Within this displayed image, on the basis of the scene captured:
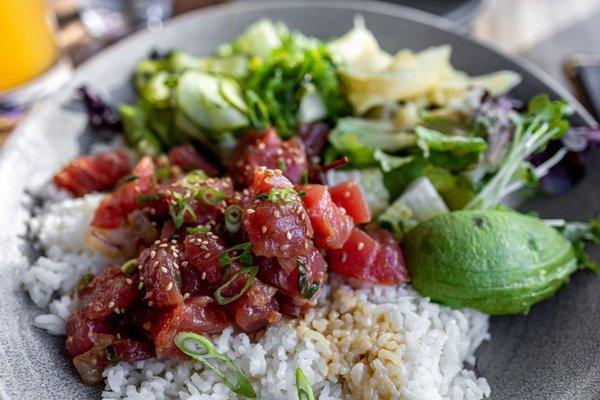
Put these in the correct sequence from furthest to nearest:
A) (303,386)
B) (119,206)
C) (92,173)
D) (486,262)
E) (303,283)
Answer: (92,173) → (119,206) → (486,262) → (303,283) → (303,386)

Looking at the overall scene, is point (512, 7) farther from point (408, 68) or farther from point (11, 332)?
point (11, 332)

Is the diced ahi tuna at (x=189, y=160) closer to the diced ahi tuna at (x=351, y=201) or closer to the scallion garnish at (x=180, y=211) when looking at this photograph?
the scallion garnish at (x=180, y=211)

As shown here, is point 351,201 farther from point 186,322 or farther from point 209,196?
point 186,322

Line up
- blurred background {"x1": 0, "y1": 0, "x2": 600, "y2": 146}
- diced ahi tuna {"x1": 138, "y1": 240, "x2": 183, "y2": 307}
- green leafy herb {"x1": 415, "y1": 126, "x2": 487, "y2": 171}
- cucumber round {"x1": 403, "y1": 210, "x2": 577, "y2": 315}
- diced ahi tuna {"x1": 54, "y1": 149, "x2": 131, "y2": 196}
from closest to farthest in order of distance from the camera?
1. diced ahi tuna {"x1": 138, "y1": 240, "x2": 183, "y2": 307}
2. cucumber round {"x1": 403, "y1": 210, "x2": 577, "y2": 315}
3. green leafy herb {"x1": 415, "y1": 126, "x2": 487, "y2": 171}
4. diced ahi tuna {"x1": 54, "y1": 149, "x2": 131, "y2": 196}
5. blurred background {"x1": 0, "y1": 0, "x2": 600, "y2": 146}

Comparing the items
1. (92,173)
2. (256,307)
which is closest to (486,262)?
(256,307)

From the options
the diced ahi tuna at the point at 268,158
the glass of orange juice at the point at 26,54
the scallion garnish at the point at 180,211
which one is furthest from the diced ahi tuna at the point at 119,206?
the glass of orange juice at the point at 26,54

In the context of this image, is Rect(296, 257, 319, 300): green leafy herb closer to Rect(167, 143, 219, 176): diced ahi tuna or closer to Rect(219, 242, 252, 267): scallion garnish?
Rect(219, 242, 252, 267): scallion garnish

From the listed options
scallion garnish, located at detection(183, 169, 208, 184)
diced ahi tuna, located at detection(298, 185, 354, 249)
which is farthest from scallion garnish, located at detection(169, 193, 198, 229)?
diced ahi tuna, located at detection(298, 185, 354, 249)
